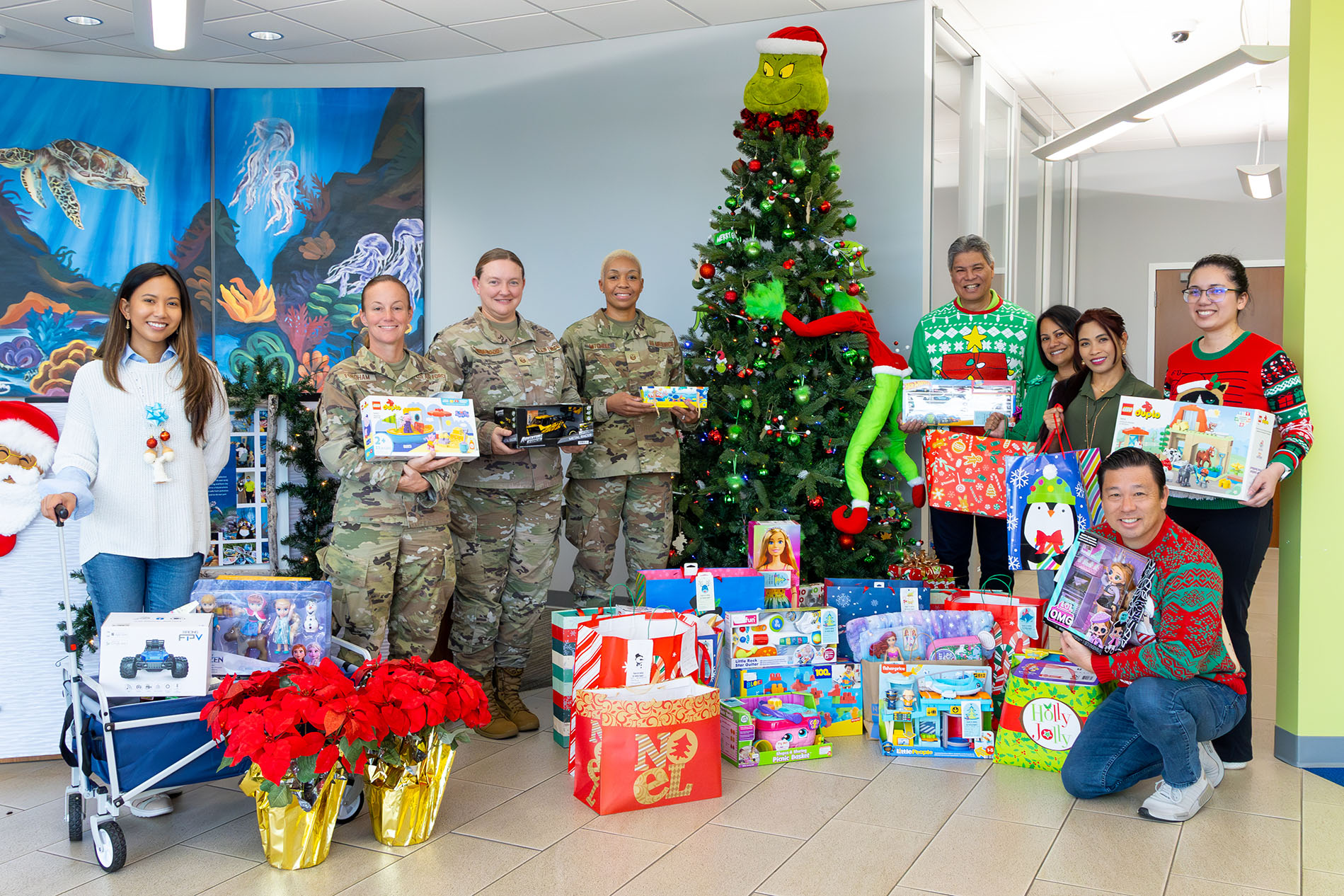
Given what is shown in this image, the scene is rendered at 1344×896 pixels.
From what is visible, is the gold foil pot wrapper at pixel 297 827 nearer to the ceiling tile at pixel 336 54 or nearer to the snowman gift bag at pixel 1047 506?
the snowman gift bag at pixel 1047 506

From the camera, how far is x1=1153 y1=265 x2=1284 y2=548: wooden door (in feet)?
26.0

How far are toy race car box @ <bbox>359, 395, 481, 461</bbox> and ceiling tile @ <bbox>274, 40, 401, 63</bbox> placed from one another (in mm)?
3598

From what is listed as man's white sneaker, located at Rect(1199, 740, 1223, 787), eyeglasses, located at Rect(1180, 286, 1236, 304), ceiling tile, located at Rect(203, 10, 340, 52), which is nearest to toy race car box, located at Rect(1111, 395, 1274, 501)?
eyeglasses, located at Rect(1180, 286, 1236, 304)

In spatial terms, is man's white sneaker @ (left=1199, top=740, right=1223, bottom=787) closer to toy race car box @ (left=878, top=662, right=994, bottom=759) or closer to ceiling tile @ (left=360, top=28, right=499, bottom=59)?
toy race car box @ (left=878, top=662, right=994, bottom=759)

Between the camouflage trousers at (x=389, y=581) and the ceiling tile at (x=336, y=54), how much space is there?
3815 mm

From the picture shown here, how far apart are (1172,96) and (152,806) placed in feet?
14.0

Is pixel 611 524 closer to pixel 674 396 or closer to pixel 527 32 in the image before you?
pixel 674 396

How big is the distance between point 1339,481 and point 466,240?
466 centimetres

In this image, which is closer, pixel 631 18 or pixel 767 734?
pixel 767 734

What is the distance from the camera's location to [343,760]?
2387mm

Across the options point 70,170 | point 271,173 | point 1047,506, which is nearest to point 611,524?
point 1047,506

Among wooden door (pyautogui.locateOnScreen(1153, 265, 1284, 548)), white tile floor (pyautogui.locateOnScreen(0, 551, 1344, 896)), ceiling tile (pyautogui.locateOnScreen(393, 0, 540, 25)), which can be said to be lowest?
white tile floor (pyautogui.locateOnScreen(0, 551, 1344, 896))

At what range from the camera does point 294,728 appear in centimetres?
233

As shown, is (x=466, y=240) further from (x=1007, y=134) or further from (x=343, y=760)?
(x=343, y=760)
